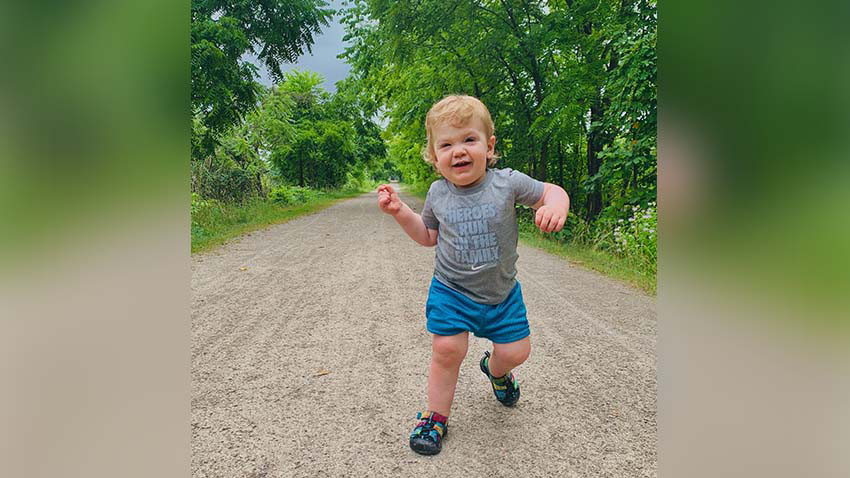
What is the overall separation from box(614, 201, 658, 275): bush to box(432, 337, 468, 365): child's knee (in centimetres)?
300

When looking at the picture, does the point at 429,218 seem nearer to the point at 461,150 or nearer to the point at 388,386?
the point at 461,150

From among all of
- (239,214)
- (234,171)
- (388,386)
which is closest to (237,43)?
(388,386)

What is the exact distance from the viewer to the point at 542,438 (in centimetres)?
141

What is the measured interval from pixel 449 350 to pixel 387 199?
53 centimetres

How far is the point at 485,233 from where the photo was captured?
4.51ft

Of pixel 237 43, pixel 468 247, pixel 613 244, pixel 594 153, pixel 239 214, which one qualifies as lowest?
pixel 239 214

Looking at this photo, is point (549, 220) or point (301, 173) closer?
point (549, 220)

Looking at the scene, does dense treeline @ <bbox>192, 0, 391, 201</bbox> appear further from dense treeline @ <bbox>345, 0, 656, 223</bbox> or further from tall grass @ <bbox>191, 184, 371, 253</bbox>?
dense treeline @ <bbox>345, 0, 656, 223</bbox>

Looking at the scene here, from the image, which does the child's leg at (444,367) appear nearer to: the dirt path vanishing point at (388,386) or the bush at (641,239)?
the dirt path vanishing point at (388,386)


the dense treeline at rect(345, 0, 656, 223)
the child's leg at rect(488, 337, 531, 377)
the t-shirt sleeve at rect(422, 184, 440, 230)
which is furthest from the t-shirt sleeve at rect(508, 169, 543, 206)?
the dense treeline at rect(345, 0, 656, 223)

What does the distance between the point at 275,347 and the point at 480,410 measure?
1161 mm
